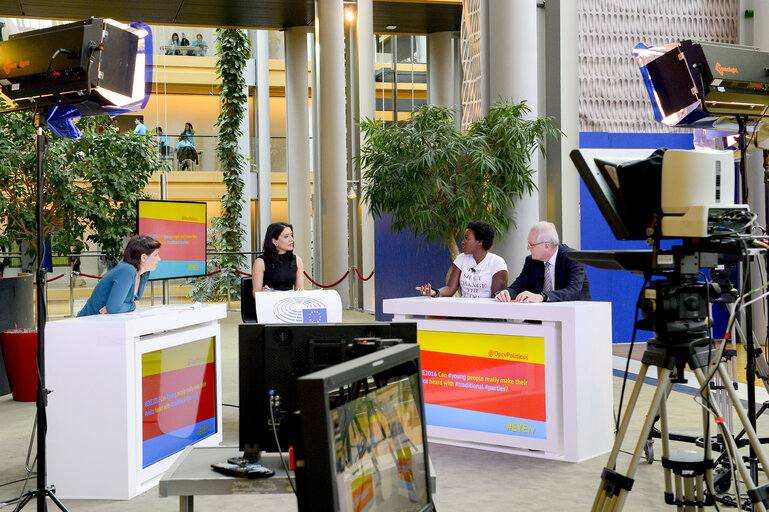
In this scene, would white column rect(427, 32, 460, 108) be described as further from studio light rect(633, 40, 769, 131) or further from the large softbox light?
the large softbox light

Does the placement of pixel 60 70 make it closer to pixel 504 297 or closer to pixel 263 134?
pixel 504 297

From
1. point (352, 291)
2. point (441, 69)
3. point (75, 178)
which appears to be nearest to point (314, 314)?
point (75, 178)

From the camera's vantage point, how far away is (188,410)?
4699 mm

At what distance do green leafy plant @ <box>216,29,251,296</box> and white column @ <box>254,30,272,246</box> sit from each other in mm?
1384

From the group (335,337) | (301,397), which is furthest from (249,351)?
(301,397)

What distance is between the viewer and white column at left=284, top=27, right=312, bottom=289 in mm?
16344

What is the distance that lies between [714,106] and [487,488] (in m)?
2.16

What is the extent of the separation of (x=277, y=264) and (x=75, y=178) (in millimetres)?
4609

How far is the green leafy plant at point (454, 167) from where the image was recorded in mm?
7516

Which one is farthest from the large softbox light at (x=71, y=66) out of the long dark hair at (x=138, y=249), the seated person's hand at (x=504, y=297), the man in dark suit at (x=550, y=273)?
the man in dark suit at (x=550, y=273)

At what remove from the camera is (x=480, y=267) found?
5855mm

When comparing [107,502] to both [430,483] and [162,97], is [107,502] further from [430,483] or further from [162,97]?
[162,97]

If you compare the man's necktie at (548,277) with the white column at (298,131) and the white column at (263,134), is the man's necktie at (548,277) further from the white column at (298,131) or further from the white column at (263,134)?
the white column at (263,134)

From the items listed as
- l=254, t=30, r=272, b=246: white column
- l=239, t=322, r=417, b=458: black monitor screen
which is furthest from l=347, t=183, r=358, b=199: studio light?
l=239, t=322, r=417, b=458: black monitor screen
